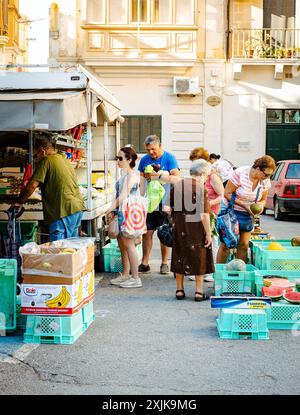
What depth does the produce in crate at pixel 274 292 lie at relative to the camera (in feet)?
25.2

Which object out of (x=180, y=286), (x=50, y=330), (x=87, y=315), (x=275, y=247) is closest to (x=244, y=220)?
(x=275, y=247)

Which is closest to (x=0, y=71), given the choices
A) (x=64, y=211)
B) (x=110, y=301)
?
(x=64, y=211)

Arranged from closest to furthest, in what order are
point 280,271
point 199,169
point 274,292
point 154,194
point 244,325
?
point 244,325
point 274,292
point 280,271
point 199,169
point 154,194

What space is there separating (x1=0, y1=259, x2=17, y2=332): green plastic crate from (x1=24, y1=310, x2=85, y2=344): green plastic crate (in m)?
0.36

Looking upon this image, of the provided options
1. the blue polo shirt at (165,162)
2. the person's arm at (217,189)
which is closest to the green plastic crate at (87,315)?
the person's arm at (217,189)

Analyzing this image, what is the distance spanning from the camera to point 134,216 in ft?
31.2

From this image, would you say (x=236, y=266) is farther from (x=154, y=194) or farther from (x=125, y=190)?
(x=154, y=194)

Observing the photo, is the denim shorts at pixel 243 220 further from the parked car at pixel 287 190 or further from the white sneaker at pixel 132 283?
the parked car at pixel 287 190

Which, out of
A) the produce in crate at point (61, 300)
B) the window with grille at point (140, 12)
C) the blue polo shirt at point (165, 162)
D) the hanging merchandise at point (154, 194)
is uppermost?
the window with grille at point (140, 12)

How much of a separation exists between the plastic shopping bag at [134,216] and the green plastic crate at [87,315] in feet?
6.43

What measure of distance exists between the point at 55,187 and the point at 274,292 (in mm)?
2730

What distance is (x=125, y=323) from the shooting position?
758 centimetres
